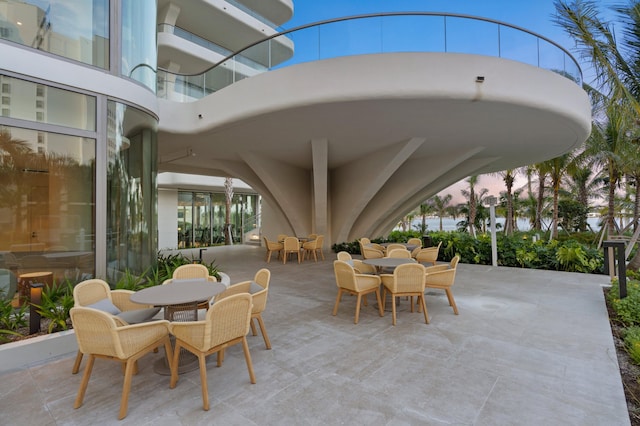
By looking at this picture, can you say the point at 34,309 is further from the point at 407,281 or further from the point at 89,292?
the point at 407,281

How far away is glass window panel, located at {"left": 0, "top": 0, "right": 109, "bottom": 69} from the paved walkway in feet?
15.4

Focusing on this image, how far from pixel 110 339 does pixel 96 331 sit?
147mm

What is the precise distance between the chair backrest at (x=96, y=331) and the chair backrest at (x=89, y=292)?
1.05 m

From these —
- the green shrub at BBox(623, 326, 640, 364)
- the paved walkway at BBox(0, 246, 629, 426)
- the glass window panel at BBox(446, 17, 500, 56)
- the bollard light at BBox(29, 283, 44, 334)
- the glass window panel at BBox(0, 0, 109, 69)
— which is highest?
Result: the glass window panel at BBox(446, 17, 500, 56)

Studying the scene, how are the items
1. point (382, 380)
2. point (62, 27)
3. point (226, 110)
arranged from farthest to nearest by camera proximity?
1. point (226, 110)
2. point (62, 27)
3. point (382, 380)

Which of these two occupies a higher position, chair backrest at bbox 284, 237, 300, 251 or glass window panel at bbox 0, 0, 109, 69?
glass window panel at bbox 0, 0, 109, 69

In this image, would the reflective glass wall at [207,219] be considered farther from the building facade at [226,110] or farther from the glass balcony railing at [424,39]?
the glass balcony railing at [424,39]

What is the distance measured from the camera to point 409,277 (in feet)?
15.5

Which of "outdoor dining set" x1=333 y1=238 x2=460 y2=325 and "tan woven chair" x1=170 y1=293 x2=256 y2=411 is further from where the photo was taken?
"outdoor dining set" x1=333 y1=238 x2=460 y2=325

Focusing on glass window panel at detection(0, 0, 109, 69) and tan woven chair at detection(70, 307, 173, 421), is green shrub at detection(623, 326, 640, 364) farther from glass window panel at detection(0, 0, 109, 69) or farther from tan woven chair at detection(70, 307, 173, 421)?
glass window panel at detection(0, 0, 109, 69)

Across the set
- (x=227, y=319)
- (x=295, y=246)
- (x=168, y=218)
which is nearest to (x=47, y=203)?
(x=227, y=319)

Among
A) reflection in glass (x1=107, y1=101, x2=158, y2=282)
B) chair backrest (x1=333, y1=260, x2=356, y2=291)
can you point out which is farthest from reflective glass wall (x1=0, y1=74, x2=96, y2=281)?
chair backrest (x1=333, y1=260, x2=356, y2=291)

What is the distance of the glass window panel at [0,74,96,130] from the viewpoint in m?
4.60

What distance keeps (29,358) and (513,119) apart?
9942 millimetres
